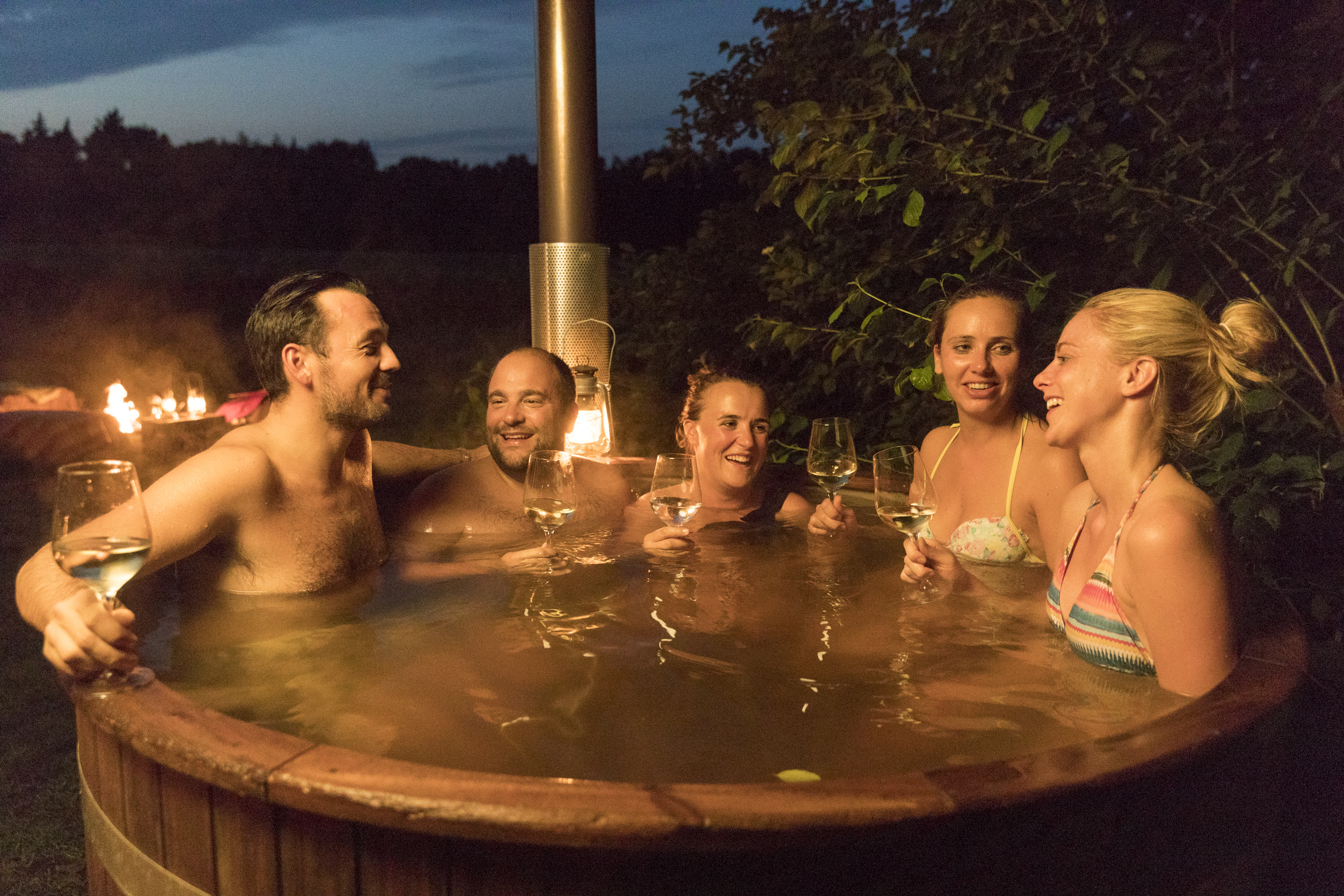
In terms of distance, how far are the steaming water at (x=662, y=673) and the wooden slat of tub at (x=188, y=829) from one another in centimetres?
43

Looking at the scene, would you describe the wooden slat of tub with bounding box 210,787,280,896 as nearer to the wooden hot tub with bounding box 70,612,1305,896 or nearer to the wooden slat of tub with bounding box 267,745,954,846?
the wooden hot tub with bounding box 70,612,1305,896

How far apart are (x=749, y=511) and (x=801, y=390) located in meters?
1.59

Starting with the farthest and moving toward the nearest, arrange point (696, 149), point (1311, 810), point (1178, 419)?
point (696, 149) < point (1311, 810) < point (1178, 419)

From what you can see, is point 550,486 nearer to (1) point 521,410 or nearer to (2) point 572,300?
(1) point 521,410

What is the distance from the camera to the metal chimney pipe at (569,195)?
480cm

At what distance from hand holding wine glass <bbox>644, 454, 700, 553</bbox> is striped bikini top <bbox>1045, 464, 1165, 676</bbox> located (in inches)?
45.6

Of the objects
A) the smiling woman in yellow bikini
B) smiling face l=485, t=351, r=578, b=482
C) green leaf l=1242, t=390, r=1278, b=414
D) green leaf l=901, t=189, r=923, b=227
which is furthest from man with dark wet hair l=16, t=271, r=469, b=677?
green leaf l=1242, t=390, r=1278, b=414

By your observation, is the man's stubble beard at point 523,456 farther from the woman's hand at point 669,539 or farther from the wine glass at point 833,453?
the wine glass at point 833,453

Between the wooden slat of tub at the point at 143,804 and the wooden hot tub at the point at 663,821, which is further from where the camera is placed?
the wooden slat of tub at the point at 143,804

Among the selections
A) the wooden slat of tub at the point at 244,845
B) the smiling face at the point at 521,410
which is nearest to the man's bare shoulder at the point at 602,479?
the smiling face at the point at 521,410

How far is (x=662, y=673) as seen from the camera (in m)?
2.78

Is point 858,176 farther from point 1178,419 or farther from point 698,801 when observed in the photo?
point 698,801

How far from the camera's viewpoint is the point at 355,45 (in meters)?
41.8

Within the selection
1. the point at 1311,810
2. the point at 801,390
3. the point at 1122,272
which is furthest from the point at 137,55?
the point at 1311,810
